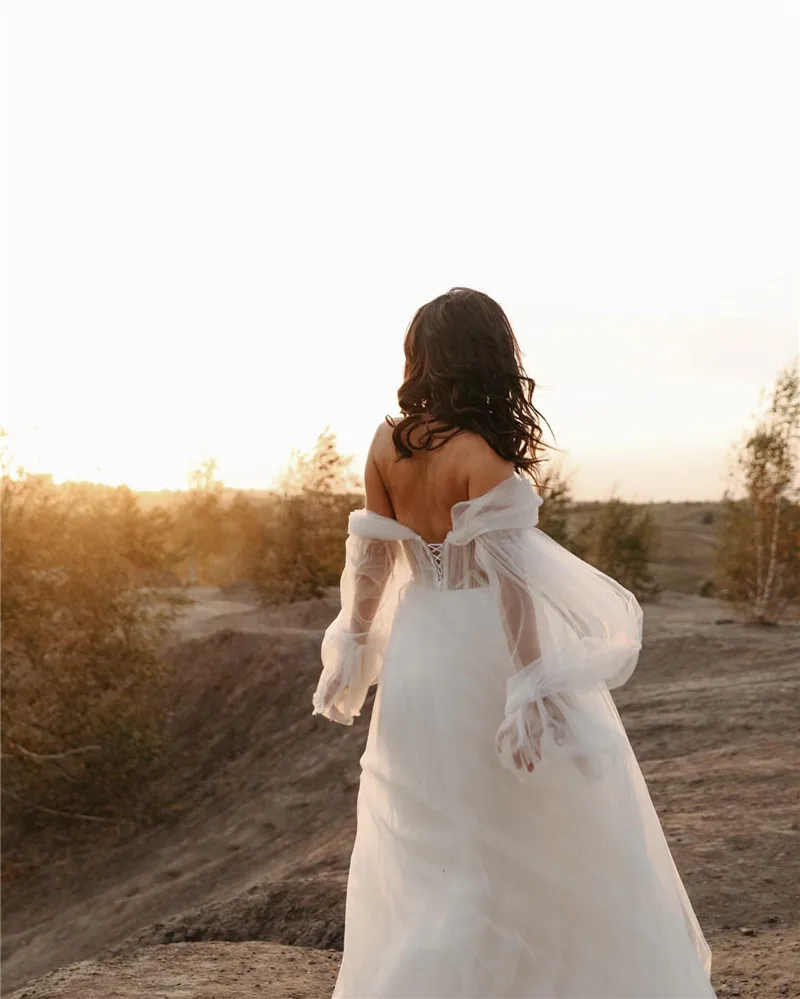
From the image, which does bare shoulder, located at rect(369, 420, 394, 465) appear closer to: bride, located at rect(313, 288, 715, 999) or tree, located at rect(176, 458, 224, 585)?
bride, located at rect(313, 288, 715, 999)

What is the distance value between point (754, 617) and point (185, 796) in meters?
8.35

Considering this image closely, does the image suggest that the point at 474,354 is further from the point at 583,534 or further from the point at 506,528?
the point at 583,534

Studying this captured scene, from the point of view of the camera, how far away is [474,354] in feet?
10.3

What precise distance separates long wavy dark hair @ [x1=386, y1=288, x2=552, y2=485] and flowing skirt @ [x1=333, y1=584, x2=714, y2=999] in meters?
0.51

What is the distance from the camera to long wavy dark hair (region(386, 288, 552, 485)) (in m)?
3.14

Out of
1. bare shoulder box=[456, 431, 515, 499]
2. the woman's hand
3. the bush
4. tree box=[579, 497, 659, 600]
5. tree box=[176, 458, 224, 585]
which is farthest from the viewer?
tree box=[176, 458, 224, 585]

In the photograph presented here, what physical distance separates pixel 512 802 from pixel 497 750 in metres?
0.17

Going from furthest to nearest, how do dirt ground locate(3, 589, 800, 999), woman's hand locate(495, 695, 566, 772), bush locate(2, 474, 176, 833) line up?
bush locate(2, 474, 176, 833), dirt ground locate(3, 589, 800, 999), woman's hand locate(495, 695, 566, 772)

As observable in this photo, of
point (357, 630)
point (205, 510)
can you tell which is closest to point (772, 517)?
point (357, 630)

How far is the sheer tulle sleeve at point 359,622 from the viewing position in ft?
11.5

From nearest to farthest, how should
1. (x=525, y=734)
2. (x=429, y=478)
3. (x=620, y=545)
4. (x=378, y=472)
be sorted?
(x=525, y=734), (x=429, y=478), (x=378, y=472), (x=620, y=545)

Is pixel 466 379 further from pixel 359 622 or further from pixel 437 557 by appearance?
pixel 359 622

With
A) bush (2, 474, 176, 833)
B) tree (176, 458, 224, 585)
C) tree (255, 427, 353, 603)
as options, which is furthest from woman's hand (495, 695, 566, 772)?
tree (176, 458, 224, 585)

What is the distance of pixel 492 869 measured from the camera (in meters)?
3.12
